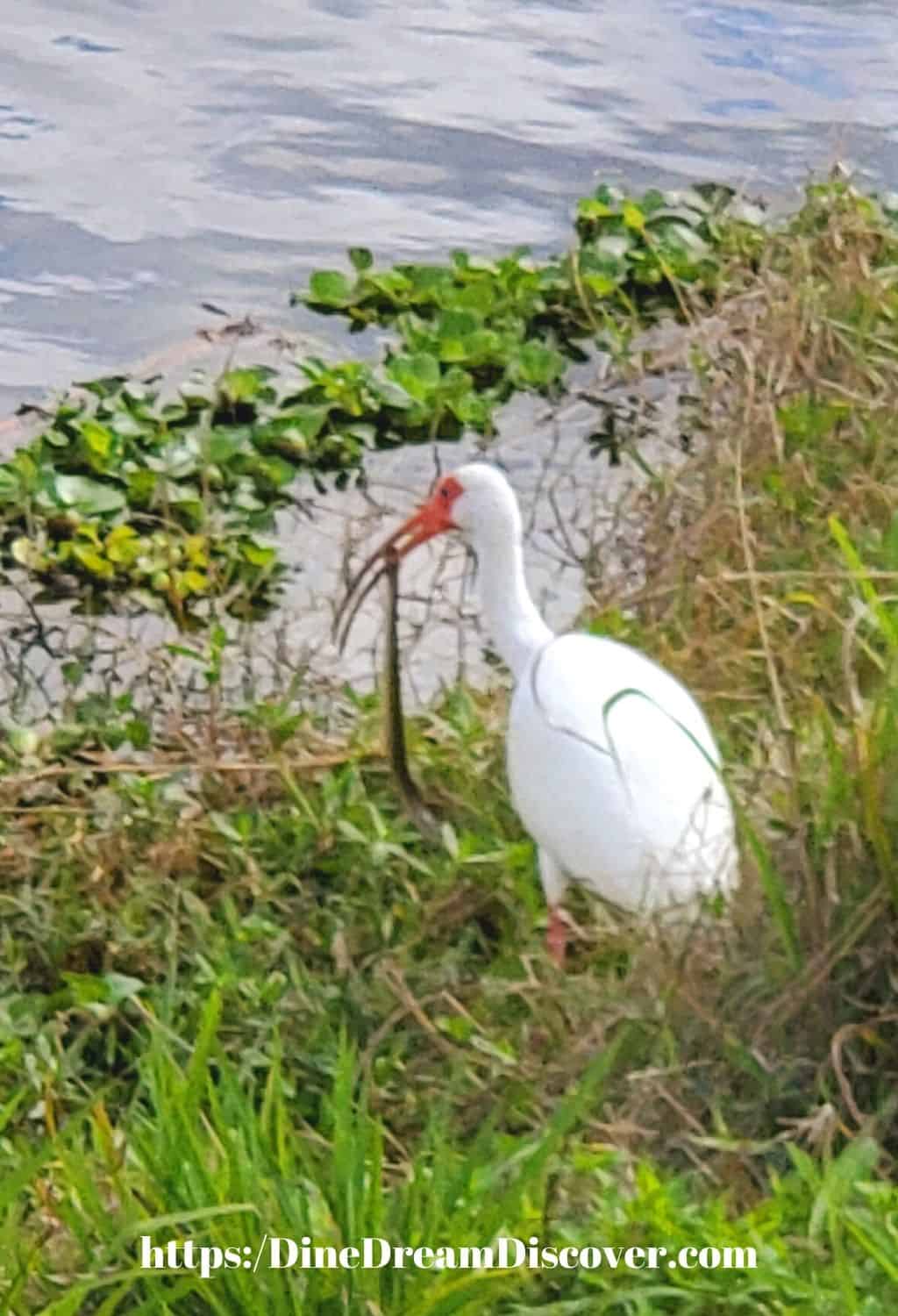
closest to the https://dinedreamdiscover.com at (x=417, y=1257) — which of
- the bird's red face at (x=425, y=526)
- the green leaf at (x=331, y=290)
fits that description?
the bird's red face at (x=425, y=526)

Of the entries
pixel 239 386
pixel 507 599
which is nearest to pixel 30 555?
pixel 239 386

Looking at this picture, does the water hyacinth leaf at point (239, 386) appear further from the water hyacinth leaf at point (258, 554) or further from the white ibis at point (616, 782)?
the white ibis at point (616, 782)

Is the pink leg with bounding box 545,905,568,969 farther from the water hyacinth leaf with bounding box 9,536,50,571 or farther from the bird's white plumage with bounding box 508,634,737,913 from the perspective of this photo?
the water hyacinth leaf with bounding box 9,536,50,571

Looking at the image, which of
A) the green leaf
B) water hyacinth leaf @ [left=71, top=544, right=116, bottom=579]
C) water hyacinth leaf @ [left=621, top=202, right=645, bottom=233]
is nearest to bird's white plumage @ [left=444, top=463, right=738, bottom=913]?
water hyacinth leaf @ [left=71, top=544, right=116, bottom=579]

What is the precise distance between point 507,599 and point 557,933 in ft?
2.09

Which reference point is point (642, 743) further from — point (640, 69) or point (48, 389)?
point (640, 69)

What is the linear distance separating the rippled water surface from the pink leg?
2.37m

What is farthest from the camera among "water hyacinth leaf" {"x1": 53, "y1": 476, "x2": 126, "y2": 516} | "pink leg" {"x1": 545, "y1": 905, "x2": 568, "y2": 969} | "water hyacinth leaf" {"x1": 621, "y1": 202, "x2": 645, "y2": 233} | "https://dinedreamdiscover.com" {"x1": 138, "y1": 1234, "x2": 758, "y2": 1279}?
"water hyacinth leaf" {"x1": 621, "y1": 202, "x2": 645, "y2": 233}

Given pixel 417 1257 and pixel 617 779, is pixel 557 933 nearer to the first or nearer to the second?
pixel 617 779

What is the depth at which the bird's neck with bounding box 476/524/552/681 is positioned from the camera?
3.55 metres

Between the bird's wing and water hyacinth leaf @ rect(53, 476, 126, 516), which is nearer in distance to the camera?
the bird's wing

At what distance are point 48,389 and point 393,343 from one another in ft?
2.52

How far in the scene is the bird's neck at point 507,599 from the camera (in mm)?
3549

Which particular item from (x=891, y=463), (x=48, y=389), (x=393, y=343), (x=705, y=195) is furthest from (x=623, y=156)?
(x=891, y=463)
